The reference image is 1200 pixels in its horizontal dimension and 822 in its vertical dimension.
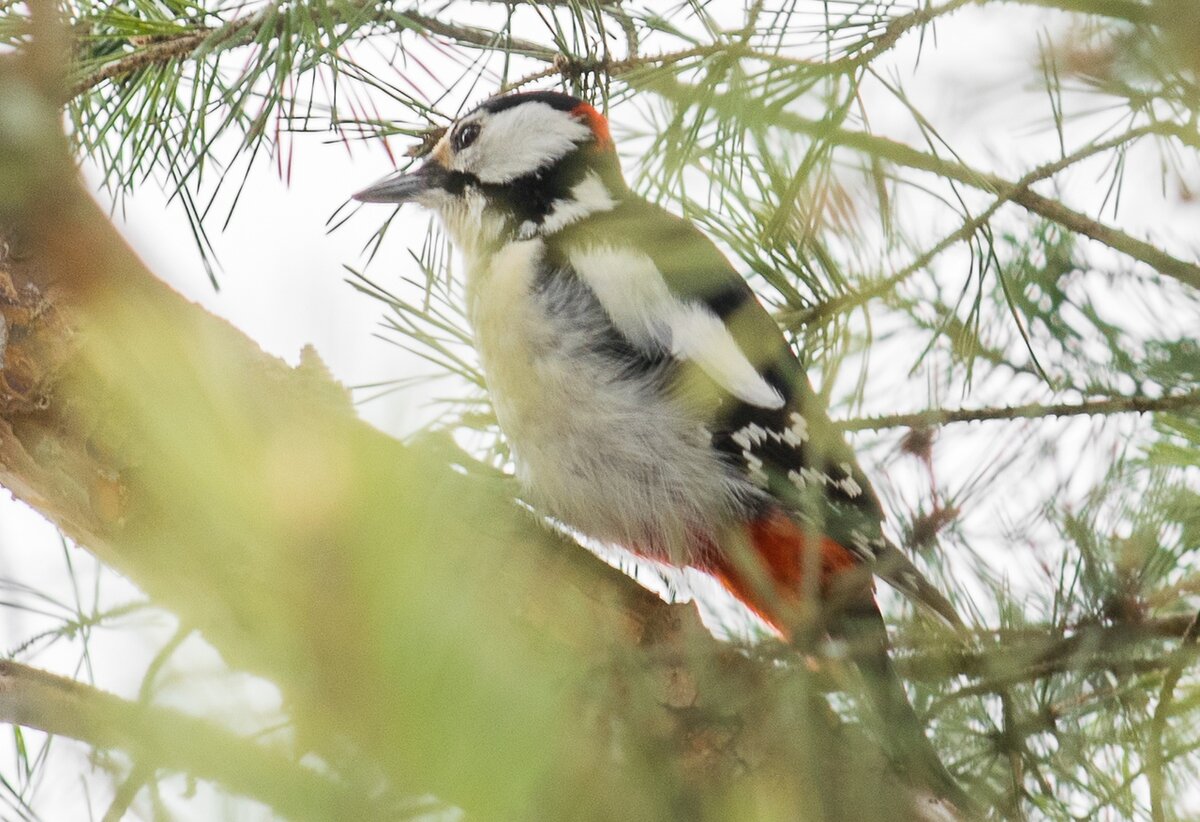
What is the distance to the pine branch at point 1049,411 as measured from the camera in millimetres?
1055

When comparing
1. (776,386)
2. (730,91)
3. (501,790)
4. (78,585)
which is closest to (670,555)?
(776,386)

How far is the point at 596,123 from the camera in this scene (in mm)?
1715

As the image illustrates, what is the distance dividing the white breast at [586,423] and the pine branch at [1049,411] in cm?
30

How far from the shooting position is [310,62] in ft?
3.55

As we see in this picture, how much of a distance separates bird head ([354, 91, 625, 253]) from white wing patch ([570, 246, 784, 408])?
184mm

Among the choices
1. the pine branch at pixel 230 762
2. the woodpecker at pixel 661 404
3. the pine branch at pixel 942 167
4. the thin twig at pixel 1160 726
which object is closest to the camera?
the pine branch at pixel 230 762

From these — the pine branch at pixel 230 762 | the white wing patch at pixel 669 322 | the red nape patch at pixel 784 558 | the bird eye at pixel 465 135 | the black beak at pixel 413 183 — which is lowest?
the pine branch at pixel 230 762

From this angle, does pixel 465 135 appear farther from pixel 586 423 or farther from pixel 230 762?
pixel 230 762

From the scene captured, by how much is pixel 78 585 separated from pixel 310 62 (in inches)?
19.6

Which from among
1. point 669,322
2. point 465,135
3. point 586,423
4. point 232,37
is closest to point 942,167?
point 669,322

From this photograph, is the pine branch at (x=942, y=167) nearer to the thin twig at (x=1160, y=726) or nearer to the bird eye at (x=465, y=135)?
the thin twig at (x=1160, y=726)

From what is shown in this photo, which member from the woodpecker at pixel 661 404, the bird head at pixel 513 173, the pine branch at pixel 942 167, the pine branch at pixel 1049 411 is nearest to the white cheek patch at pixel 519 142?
the bird head at pixel 513 173

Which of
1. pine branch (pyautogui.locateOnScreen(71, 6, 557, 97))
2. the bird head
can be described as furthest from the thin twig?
the bird head

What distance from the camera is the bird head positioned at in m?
1.63
